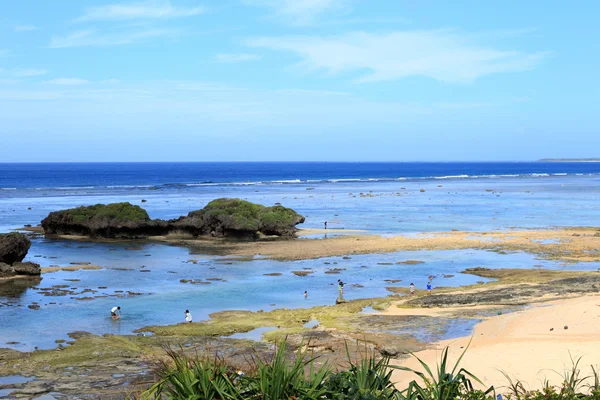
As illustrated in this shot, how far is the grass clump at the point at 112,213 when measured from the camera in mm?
57812

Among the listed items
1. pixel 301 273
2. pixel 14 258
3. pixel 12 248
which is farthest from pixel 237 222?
pixel 12 248

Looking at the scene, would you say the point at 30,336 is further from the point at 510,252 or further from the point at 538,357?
the point at 510,252

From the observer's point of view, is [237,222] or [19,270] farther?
[237,222]

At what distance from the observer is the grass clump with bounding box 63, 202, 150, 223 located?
57.8 m

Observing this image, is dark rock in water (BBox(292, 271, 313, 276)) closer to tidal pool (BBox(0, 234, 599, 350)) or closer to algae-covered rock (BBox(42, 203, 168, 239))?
tidal pool (BBox(0, 234, 599, 350))

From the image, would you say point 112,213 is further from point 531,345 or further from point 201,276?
point 531,345

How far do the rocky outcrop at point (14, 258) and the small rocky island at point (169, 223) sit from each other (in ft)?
53.9

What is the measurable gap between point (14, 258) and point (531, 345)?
3024 centimetres

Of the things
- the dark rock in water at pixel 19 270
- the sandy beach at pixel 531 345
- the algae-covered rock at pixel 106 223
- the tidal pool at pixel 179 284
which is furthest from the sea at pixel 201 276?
the sandy beach at pixel 531 345

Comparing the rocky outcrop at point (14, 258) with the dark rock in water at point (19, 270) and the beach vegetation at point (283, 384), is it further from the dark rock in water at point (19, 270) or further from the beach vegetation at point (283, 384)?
the beach vegetation at point (283, 384)

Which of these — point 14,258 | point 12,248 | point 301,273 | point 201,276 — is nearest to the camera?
point 201,276

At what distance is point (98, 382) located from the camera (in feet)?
61.8

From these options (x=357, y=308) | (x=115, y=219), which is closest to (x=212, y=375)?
(x=357, y=308)

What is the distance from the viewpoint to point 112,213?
5812cm
